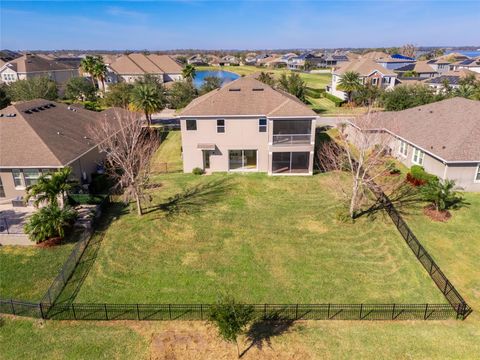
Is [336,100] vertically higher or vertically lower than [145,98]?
lower

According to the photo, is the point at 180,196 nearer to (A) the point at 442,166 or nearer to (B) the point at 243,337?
(B) the point at 243,337

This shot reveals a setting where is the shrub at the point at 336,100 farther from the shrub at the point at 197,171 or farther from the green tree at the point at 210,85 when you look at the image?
the shrub at the point at 197,171

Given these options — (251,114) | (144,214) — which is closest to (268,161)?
(251,114)

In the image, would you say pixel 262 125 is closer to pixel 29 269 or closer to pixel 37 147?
pixel 37 147

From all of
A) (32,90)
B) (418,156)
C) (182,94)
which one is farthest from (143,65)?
(418,156)

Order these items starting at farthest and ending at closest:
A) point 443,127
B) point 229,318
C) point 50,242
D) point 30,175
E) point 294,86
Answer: point 294,86, point 443,127, point 30,175, point 50,242, point 229,318

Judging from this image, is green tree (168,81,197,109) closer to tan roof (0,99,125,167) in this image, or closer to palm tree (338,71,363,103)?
tan roof (0,99,125,167)
